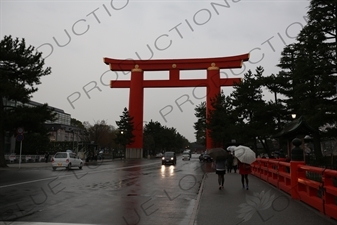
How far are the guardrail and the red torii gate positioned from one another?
36.4m

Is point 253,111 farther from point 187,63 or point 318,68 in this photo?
point 187,63

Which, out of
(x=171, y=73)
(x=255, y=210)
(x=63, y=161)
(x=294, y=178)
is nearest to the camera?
(x=255, y=210)

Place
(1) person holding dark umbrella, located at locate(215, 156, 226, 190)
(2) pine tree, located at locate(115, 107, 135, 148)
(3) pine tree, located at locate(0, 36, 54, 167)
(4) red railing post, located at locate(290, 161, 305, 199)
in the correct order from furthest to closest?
(2) pine tree, located at locate(115, 107, 135, 148) < (3) pine tree, located at locate(0, 36, 54, 167) < (1) person holding dark umbrella, located at locate(215, 156, 226, 190) < (4) red railing post, located at locate(290, 161, 305, 199)

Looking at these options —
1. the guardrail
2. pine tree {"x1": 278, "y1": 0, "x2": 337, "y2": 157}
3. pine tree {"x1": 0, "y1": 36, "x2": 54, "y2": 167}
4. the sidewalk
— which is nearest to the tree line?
pine tree {"x1": 278, "y1": 0, "x2": 337, "y2": 157}

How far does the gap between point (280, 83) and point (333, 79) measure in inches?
401

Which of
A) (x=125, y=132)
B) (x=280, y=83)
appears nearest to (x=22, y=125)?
(x=280, y=83)

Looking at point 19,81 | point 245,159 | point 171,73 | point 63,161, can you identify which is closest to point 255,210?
point 245,159

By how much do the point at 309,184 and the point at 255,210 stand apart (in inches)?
62.8

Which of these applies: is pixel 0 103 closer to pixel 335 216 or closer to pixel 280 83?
pixel 280 83

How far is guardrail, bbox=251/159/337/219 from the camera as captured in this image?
7387 mm

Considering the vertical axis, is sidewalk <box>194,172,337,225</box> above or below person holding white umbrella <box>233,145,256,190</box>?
below

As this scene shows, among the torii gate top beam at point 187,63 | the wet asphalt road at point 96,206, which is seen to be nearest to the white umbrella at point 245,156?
the wet asphalt road at point 96,206

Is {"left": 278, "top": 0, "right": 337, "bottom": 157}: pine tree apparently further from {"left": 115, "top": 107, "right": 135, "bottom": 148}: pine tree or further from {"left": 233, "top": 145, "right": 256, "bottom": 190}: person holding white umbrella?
{"left": 115, "top": 107, "right": 135, "bottom": 148}: pine tree

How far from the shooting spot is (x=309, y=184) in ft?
28.9
